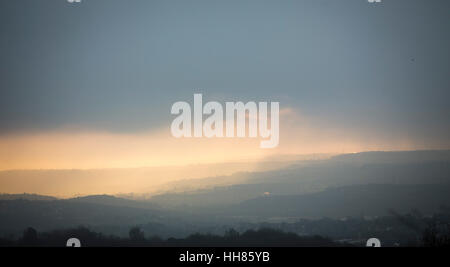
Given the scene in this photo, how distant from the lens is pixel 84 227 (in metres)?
33.8

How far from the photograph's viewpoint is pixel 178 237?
30.6 metres
